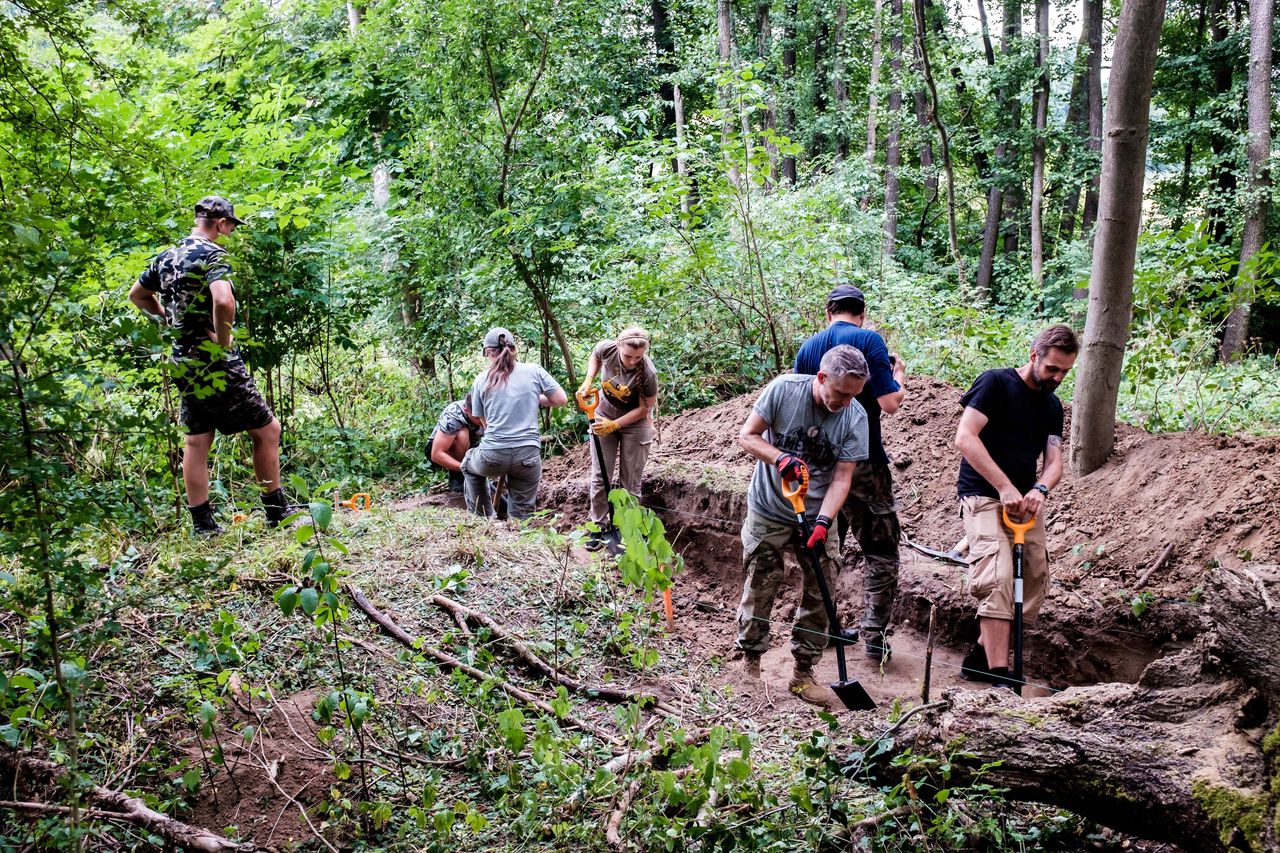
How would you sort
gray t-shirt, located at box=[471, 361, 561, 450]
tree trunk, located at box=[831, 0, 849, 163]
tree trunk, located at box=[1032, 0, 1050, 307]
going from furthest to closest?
tree trunk, located at box=[831, 0, 849, 163], tree trunk, located at box=[1032, 0, 1050, 307], gray t-shirt, located at box=[471, 361, 561, 450]

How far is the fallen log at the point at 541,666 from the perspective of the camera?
167 inches

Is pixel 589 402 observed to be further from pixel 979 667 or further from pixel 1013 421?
pixel 979 667

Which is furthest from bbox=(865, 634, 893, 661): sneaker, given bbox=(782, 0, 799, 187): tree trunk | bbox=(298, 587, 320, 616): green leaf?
bbox=(782, 0, 799, 187): tree trunk

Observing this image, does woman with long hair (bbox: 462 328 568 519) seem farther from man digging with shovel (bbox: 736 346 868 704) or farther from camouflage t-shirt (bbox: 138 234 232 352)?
man digging with shovel (bbox: 736 346 868 704)

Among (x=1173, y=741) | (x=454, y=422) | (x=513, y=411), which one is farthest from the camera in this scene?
(x=454, y=422)

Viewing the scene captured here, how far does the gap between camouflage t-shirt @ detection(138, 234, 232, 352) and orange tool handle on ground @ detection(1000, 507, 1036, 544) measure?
489 cm

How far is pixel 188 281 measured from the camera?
5254 mm

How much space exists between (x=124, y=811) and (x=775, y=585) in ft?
11.3

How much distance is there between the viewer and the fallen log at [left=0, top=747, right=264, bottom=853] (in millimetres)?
2900

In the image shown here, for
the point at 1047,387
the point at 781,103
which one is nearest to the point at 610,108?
the point at 1047,387

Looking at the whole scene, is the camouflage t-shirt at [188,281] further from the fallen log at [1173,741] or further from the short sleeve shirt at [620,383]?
the fallen log at [1173,741]

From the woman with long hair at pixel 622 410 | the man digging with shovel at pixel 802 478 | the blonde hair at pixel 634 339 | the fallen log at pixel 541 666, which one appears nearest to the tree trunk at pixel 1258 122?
the woman with long hair at pixel 622 410

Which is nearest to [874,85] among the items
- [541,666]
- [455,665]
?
[541,666]

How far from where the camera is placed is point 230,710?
3748 mm
